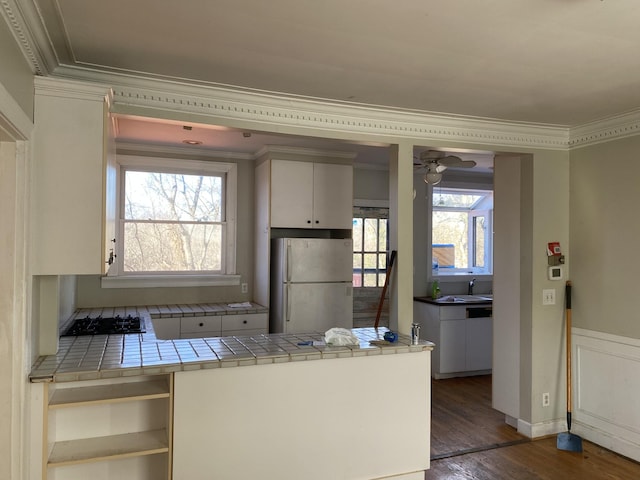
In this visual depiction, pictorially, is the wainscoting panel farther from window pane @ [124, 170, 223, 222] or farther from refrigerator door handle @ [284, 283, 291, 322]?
window pane @ [124, 170, 223, 222]

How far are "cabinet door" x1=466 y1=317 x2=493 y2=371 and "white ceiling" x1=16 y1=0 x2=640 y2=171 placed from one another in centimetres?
289

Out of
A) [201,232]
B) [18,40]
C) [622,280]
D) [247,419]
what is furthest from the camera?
[201,232]

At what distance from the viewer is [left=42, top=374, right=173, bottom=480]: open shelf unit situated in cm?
224

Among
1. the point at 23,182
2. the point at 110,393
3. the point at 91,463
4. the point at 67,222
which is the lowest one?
the point at 91,463

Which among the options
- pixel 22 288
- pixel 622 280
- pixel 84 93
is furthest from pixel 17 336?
pixel 622 280

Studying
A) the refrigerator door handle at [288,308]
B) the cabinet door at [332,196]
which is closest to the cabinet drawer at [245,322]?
the refrigerator door handle at [288,308]

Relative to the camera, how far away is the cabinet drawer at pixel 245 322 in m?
4.36

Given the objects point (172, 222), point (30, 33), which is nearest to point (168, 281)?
point (172, 222)

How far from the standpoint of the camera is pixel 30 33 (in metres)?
1.94

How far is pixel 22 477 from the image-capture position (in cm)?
207

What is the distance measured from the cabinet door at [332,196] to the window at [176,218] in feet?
2.95

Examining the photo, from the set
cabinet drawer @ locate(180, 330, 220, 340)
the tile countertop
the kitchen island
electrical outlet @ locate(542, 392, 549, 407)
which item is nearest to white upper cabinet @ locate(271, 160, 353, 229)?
cabinet drawer @ locate(180, 330, 220, 340)

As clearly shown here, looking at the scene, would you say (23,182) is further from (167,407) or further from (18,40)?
(167,407)

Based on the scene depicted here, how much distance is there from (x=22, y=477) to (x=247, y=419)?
3.37ft
